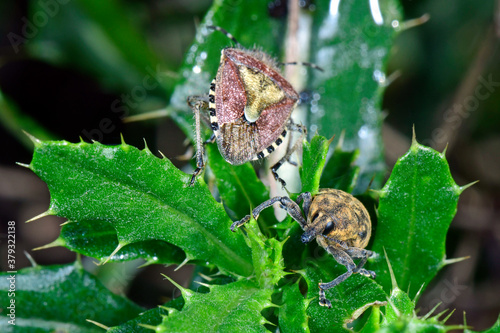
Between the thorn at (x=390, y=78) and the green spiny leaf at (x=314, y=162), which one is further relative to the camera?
the thorn at (x=390, y=78)

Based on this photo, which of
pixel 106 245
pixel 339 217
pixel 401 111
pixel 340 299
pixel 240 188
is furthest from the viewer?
pixel 401 111

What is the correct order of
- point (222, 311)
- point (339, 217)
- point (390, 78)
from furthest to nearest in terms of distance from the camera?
point (390, 78)
point (339, 217)
point (222, 311)

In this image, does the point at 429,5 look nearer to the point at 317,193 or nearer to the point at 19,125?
the point at 317,193

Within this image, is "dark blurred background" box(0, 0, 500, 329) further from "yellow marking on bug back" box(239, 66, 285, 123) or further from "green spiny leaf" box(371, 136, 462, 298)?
"yellow marking on bug back" box(239, 66, 285, 123)

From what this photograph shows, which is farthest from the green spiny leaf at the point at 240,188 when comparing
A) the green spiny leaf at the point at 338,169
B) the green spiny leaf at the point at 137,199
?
the green spiny leaf at the point at 338,169
